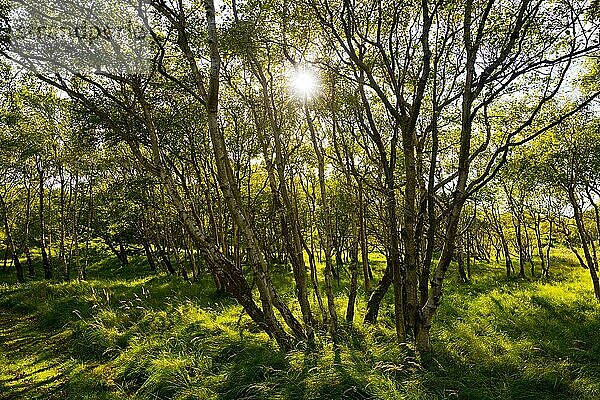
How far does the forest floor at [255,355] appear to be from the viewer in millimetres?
6352

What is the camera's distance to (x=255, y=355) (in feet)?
25.2

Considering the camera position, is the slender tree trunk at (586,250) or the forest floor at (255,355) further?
the slender tree trunk at (586,250)

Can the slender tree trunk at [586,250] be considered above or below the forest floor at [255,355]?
above

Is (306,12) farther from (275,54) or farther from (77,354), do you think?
(77,354)

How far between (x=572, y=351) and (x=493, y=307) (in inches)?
216

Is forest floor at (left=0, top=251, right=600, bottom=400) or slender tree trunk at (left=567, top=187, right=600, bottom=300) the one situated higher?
slender tree trunk at (left=567, top=187, right=600, bottom=300)

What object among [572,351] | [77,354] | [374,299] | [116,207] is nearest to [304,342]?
[374,299]

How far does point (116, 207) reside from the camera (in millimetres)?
21703

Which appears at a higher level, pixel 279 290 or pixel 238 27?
pixel 238 27

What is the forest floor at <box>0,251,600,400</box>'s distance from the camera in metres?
6.35

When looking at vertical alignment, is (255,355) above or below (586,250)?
below

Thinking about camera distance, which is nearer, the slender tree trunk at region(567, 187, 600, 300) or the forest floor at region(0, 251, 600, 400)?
the forest floor at region(0, 251, 600, 400)

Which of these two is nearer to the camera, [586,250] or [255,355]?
[255,355]

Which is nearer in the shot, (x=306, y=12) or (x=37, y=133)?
(x=306, y=12)
